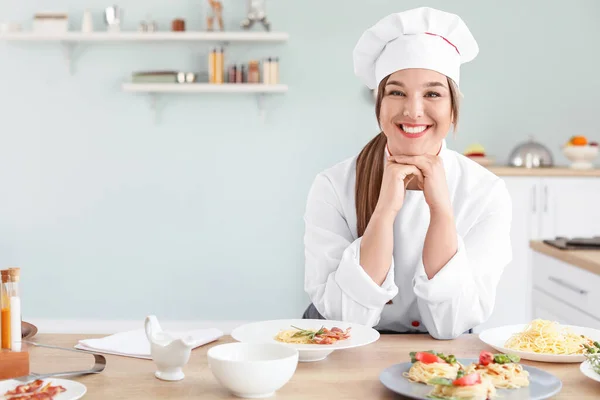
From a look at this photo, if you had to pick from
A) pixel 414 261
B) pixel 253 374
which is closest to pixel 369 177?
pixel 414 261

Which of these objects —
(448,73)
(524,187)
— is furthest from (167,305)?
(448,73)

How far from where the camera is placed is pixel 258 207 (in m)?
4.76

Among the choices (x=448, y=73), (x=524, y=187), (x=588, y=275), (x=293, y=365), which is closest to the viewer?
(x=293, y=365)

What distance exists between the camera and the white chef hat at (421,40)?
1.87 metres

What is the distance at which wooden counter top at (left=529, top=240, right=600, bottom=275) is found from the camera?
2508 mm

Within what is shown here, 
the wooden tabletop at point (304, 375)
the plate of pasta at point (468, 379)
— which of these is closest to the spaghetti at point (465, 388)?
the plate of pasta at point (468, 379)

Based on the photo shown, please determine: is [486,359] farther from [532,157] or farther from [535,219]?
[532,157]

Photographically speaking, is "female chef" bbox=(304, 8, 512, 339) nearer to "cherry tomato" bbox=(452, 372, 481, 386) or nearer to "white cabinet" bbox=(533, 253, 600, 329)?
"cherry tomato" bbox=(452, 372, 481, 386)

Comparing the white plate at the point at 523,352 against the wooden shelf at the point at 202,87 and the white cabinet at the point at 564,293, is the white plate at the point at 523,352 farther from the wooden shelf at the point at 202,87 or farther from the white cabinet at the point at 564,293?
the wooden shelf at the point at 202,87

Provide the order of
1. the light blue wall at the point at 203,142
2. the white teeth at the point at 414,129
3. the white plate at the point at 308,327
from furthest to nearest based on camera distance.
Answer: the light blue wall at the point at 203,142 → the white teeth at the point at 414,129 → the white plate at the point at 308,327

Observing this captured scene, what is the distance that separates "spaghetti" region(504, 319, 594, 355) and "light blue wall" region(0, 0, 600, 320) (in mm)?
3208

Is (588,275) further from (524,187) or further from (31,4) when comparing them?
(31,4)

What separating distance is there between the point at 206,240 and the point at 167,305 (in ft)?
1.51

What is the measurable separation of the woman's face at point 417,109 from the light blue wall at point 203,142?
2832 mm
